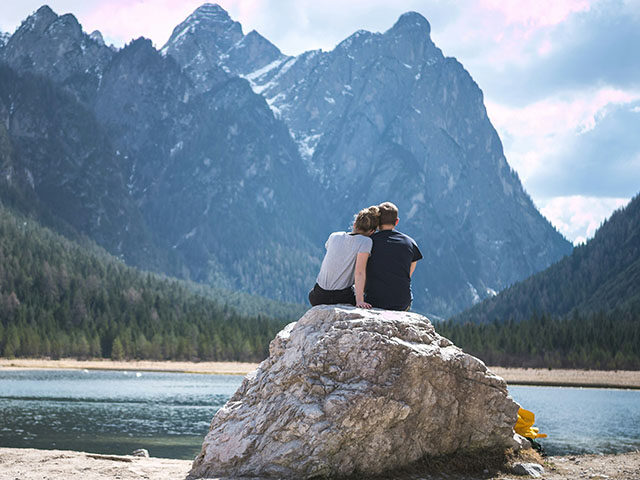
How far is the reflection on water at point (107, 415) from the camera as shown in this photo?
35562mm

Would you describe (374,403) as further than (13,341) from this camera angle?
No

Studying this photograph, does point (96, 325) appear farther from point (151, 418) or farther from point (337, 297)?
point (337, 297)

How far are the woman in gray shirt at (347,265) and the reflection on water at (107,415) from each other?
17.4 metres

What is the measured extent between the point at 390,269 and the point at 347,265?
34.5 inches

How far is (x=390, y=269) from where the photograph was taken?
53.2ft

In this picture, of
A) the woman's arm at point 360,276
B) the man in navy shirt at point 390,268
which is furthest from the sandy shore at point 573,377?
the woman's arm at point 360,276

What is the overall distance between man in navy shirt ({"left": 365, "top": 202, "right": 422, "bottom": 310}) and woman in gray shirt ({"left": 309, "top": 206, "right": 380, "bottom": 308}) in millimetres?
257

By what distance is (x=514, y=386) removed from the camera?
100250 mm

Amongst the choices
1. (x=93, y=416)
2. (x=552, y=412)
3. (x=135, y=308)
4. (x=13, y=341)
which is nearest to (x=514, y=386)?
(x=552, y=412)

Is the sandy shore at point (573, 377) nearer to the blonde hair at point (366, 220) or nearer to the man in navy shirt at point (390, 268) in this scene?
the man in navy shirt at point (390, 268)

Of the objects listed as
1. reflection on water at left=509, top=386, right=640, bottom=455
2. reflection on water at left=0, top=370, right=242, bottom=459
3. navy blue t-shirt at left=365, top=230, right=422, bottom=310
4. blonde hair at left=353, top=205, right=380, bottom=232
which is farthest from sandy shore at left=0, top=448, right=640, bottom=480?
reflection on water at left=509, top=386, right=640, bottom=455

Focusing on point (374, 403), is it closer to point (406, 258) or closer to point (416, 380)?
point (416, 380)

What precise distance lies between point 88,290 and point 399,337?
620 feet

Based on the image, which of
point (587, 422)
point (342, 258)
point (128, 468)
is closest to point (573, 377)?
point (587, 422)
